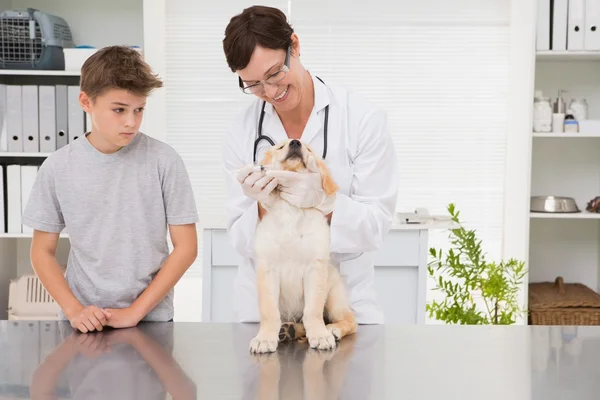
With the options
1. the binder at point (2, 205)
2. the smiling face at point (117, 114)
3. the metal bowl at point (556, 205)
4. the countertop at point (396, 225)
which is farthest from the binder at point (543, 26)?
the binder at point (2, 205)

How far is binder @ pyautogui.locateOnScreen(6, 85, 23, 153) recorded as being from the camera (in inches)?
128

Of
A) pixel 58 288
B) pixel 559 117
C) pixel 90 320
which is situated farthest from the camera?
pixel 559 117

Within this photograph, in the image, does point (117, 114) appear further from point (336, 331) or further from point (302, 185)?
point (336, 331)

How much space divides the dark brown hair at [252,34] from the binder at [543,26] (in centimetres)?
236

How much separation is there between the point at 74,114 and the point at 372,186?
2214 mm

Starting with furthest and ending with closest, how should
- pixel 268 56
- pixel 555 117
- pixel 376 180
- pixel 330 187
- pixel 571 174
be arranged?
pixel 571 174, pixel 555 117, pixel 376 180, pixel 268 56, pixel 330 187

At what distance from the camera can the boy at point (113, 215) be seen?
153 centimetres

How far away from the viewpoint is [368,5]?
12.1 feet

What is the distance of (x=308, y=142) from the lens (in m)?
1.50

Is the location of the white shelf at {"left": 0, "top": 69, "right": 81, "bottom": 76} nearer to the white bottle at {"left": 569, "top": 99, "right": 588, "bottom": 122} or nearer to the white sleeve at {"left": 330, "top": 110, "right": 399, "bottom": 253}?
the white sleeve at {"left": 330, "top": 110, "right": 399, "bottom": 253}

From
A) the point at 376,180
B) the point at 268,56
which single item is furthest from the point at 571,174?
the point at 268,56

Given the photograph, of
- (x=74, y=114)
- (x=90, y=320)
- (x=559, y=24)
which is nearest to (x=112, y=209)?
(x=90, y=320)

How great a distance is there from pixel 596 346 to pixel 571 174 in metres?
2.57

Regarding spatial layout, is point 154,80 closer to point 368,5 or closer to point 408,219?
point 408,219
